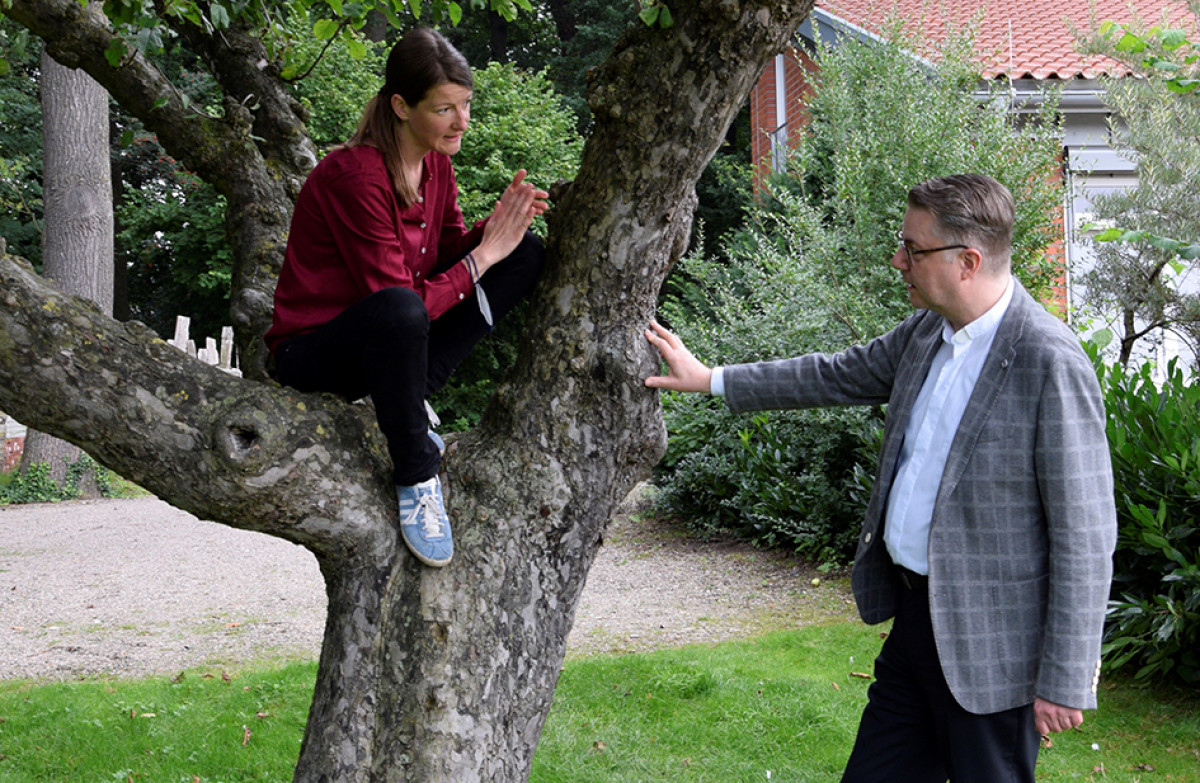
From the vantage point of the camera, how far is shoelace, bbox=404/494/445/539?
267cm

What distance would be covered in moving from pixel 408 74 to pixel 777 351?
6.10 m

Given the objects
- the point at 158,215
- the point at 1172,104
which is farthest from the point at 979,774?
the point at 158,215

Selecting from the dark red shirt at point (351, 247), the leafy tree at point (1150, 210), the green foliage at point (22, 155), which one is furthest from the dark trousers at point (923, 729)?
the green foliage at point (22, 155)

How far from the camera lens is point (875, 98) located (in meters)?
9.03

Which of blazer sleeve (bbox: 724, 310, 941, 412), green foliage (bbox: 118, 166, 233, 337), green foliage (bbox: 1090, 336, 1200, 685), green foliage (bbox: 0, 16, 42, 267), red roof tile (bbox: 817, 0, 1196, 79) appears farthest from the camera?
green foliage (bbox: 0, 16, 42, 267)

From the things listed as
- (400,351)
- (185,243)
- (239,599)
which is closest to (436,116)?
(400,351)

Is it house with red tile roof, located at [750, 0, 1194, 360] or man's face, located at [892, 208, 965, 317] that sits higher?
house with red tile roof, located at [750, 0, 1194, 360]

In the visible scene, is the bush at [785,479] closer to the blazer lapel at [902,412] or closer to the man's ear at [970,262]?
the blazer lapel at [902,412]

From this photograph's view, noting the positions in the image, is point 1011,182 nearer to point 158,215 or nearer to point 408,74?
point 408,74

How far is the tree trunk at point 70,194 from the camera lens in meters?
12.9

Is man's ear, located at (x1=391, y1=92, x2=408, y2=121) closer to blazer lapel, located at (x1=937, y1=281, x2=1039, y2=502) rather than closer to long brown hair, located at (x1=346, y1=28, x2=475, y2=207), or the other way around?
long brown hair, located at (x1=346, y1=28, x2=475, y2=207)

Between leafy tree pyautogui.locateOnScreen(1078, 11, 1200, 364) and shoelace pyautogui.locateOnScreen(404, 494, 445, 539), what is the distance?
651 cm

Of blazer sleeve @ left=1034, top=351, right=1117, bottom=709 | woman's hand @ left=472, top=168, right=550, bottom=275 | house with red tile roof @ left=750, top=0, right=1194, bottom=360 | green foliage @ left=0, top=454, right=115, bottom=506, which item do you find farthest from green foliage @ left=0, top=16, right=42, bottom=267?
blazer sleeve @ left=1034, top=351, right=1117, bottom=709

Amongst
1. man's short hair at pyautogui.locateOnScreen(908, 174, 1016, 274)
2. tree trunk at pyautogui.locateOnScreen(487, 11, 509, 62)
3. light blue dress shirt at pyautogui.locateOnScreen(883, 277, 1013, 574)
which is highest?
tree trunk at pyautogui.locateOnScreen(487, 11, 509, 62)
